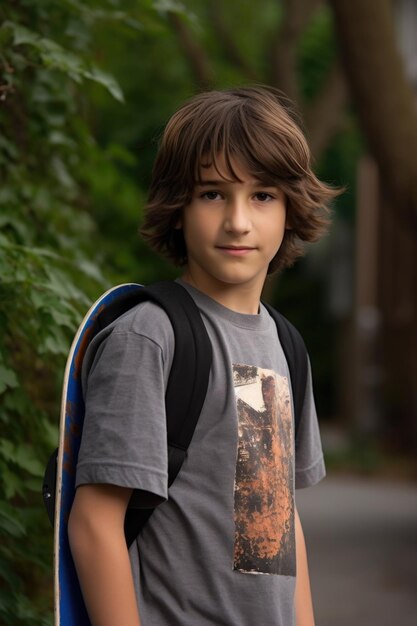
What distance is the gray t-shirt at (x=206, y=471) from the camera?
220 cm

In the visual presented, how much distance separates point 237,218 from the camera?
2385mm

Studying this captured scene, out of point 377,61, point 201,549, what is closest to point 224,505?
point 201,549

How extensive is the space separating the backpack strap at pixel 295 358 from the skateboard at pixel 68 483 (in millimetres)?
405

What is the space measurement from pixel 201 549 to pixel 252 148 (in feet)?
2.53

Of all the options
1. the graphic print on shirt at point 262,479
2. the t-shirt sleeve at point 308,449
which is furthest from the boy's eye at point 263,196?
the t-shirt sleeve at point 308,449

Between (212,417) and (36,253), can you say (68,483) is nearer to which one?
(212,417)

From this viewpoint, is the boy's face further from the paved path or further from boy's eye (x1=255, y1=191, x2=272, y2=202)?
the paved path

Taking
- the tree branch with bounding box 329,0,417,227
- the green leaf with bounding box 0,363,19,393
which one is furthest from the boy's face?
the tree branch with bounding box 329,0,417,227

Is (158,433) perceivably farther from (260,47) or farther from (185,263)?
(260,47)

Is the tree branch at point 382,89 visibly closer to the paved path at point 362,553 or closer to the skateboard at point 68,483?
the paved path at point 362,553

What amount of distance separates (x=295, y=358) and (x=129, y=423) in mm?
565

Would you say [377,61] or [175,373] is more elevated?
[377,61]

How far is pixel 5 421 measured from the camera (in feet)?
10.6

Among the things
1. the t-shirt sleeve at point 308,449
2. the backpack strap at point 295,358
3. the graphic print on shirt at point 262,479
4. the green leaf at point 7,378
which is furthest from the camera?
the green leaf at point 7,378
